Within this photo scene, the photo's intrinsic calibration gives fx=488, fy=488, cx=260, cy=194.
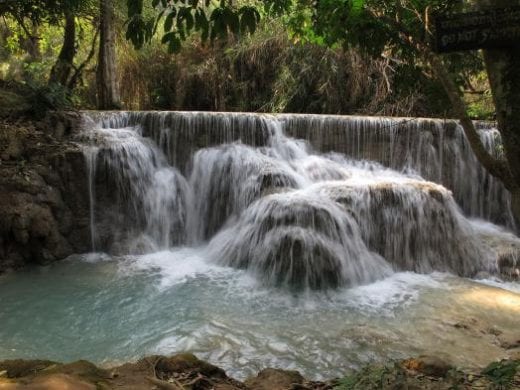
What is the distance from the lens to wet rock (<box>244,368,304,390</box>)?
10.4 ft

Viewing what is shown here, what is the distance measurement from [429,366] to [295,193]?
168 inches

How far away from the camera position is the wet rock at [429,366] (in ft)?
11.8

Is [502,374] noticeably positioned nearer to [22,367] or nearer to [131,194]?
[22,367]

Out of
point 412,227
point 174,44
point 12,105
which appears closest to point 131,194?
point 12,105

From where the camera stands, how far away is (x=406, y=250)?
7.68 m

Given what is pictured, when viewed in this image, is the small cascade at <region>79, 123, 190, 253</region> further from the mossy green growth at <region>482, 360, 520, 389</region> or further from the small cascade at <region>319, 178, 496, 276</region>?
the mossy green growth at <region>482, 360, 520, 389</region>

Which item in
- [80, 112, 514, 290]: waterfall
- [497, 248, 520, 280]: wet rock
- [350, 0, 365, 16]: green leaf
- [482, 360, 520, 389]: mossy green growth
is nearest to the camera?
[482, 360, 520, 389]: mossy green growth

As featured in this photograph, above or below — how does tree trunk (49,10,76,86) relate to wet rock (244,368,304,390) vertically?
above

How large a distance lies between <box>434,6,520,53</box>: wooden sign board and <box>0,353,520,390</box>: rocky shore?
1.69 metres

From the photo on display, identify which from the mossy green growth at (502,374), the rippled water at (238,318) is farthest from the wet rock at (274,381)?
the mossy green growth at (502,374)

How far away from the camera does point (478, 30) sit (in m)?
2.10

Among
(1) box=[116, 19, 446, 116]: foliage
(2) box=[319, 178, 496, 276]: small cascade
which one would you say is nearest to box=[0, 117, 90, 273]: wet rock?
(2) box=[319, 178, 496, 276]: small cascade

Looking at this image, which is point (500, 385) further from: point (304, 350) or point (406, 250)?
point (406, 250)

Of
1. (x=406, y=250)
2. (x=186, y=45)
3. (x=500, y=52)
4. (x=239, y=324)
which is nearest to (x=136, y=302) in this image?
(x=239, y=324)
